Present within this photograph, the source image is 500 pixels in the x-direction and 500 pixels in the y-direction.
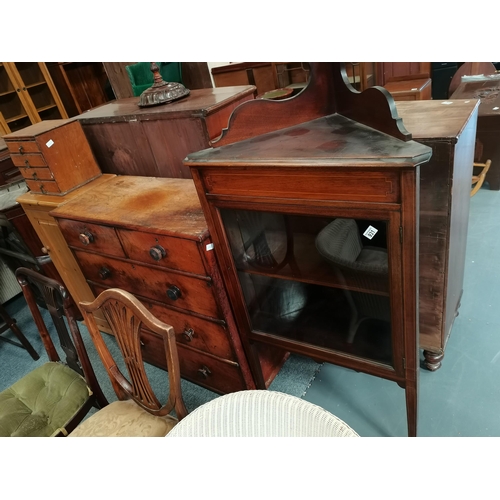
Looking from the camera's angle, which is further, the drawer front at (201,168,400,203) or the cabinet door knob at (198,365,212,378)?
the cabinet door knob at (198,365,212,378)

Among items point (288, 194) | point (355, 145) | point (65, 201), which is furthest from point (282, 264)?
point (65, 201)

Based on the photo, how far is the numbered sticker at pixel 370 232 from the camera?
103cm

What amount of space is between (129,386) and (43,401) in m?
0.42

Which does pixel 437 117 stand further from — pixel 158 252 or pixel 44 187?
→ pixel 44 187

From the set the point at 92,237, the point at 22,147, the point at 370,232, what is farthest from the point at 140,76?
the point at 370,232

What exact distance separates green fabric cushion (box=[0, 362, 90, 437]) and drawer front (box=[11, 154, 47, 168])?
0.98 metres

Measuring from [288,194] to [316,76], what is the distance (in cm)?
38

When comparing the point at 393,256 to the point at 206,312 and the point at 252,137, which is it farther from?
the point at 206,312

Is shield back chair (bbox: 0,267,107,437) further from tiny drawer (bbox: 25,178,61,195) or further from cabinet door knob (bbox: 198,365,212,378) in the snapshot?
tiny drawer (bbox: 25,178,61,195)

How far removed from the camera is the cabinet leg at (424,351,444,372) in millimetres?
1673

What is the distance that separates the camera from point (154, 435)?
129cm

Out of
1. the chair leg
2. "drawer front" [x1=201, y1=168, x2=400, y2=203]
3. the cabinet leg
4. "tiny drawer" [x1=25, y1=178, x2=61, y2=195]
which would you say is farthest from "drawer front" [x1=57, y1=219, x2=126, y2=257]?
the cabinet leg

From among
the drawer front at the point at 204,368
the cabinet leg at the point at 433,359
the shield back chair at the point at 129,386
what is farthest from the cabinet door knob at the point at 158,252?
the cabinet leg at the point at 433,359

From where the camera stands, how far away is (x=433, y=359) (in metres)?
1.69
